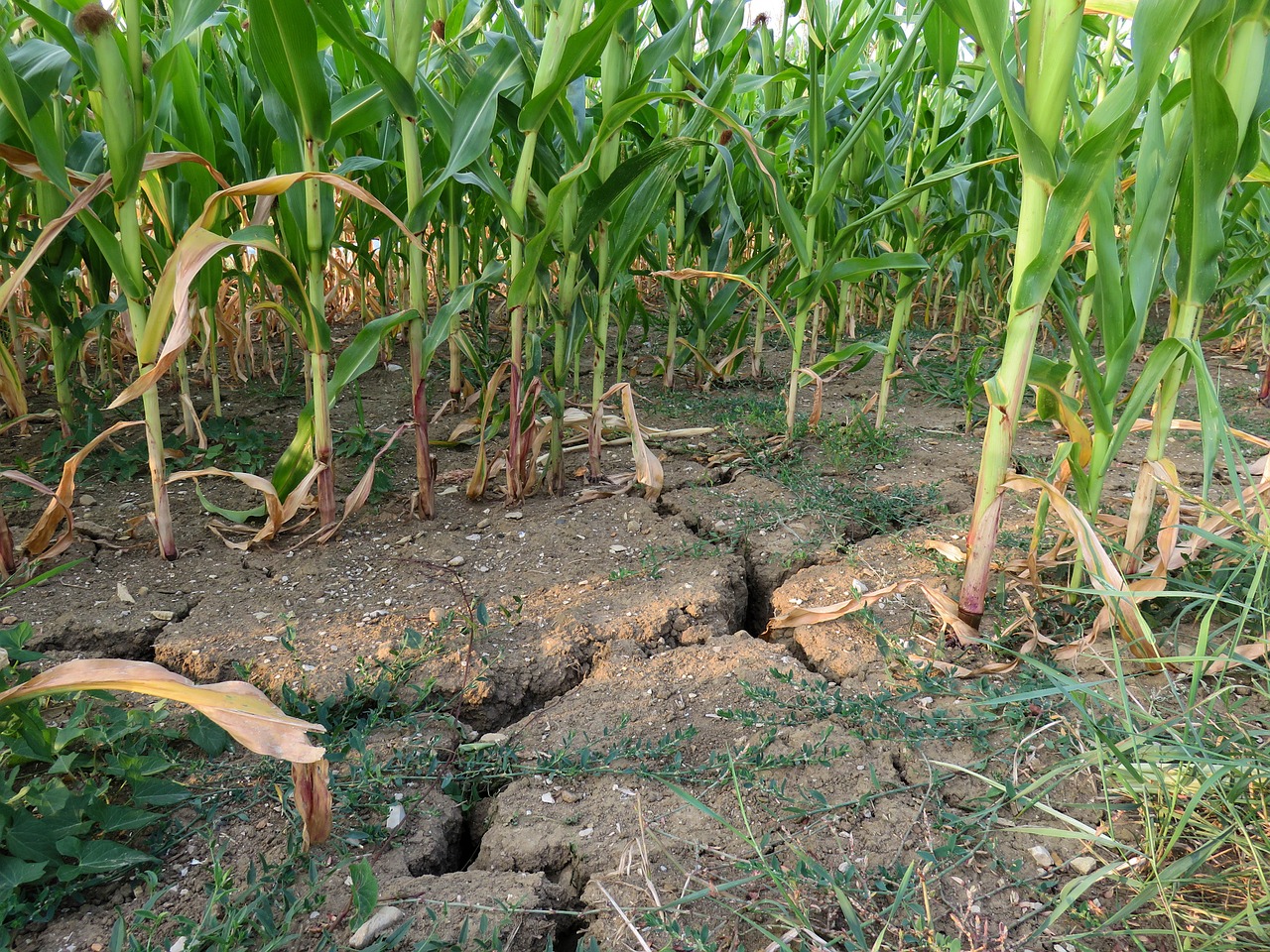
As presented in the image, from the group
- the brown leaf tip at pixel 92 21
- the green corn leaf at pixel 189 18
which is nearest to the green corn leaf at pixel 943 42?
the green corn leaf at pixel 189 18

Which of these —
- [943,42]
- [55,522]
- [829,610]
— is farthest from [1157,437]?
[55,522]

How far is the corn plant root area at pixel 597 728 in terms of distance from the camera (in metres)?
1.09

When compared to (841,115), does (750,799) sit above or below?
below

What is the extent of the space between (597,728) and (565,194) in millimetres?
1163

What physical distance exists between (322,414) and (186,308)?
0.47 meters

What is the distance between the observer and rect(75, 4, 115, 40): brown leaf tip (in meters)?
1.52

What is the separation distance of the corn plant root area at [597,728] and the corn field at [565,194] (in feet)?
0.65

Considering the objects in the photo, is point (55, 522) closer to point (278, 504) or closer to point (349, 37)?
point (278, 504)

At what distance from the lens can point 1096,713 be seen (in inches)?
54.1

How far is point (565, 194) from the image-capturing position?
1.89 m

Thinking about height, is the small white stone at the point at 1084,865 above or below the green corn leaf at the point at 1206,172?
below

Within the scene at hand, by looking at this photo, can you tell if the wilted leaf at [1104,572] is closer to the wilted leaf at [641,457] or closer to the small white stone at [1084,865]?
the small white stone at [1084,865]

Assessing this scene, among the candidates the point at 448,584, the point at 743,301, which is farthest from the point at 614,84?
the point at 743,301

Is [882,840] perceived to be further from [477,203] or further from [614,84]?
[477,203]
